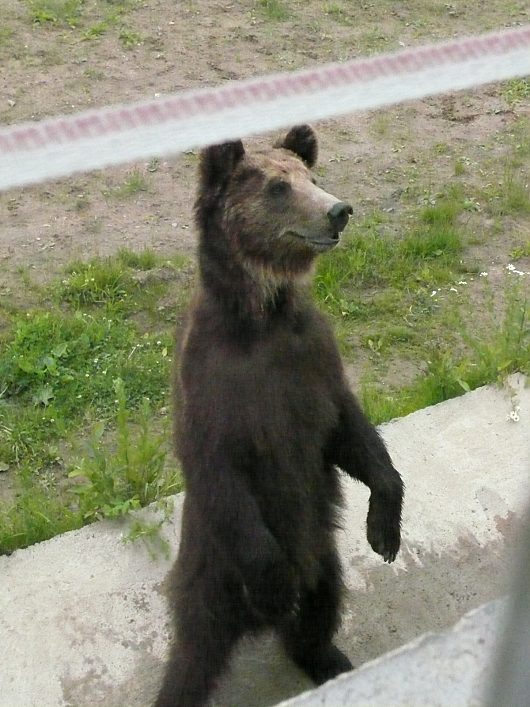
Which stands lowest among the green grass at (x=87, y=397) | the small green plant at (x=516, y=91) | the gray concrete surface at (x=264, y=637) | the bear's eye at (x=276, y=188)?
the green grass at (x=87, y=397)

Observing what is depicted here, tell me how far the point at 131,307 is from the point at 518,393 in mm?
2153

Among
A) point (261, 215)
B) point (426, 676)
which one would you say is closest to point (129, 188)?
point (261, 215)

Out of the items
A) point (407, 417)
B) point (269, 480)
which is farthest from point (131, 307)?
point (269, 480)

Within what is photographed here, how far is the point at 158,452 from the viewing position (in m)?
Answer: 4.21

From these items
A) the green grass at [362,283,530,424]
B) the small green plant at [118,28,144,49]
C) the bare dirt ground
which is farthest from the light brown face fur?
the small green plant at [118,28,144,49]

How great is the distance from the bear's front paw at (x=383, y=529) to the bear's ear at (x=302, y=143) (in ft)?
4.08

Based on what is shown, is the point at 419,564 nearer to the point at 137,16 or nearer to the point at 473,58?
the point at 473,58

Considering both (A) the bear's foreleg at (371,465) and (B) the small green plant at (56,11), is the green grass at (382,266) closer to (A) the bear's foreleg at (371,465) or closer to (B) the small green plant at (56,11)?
(A) the bear's foreleg at (371,465)

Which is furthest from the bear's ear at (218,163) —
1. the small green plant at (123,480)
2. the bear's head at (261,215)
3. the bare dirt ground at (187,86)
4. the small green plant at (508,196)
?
the small green plant at (508,196)

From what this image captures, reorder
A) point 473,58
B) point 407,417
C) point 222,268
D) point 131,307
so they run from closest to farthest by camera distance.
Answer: point 473,58 < point 222,268 < point 407,417 < point 131,307

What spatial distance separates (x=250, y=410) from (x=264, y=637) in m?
1.04

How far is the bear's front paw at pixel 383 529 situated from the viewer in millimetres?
3529

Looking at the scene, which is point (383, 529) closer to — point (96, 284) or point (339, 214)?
point (339, 214)

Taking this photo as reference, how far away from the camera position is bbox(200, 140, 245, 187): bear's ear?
10.6 feet
